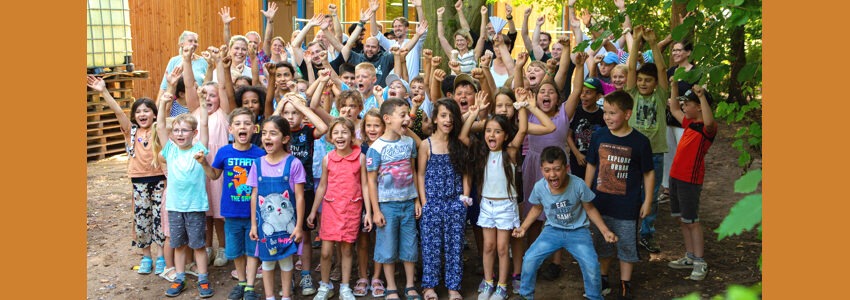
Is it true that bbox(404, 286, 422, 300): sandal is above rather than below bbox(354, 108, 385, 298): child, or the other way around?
below

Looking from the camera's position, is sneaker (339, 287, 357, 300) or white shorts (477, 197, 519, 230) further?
sneaker (339, 287, 357, 300)

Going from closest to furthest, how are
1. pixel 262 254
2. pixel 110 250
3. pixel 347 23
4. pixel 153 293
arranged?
pixel 262 254 → pixel 153 293 → pixel 110 250 → pixel 347 23

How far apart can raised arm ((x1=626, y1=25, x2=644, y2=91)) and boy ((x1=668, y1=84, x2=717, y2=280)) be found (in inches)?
A: 17.1

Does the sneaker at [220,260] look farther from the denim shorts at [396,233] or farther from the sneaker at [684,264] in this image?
the sneaker at [684,264]

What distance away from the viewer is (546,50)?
9320 millimetres

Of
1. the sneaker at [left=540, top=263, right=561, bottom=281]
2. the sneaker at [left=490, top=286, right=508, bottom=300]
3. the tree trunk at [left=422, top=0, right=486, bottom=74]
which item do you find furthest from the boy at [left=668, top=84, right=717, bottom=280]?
the tree trunk at [left=422, top=0, right=486, bottom=74]

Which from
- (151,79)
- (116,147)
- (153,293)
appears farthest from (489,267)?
(151,79)

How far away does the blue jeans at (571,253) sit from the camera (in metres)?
4.82

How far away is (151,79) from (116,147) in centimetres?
278

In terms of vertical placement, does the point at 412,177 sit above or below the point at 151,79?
below

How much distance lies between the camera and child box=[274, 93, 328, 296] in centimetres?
554

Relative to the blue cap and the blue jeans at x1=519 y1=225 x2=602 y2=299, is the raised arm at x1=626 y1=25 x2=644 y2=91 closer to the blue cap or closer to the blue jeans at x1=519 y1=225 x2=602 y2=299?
the blue cap

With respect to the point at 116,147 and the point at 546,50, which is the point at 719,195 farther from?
the point at 116,147

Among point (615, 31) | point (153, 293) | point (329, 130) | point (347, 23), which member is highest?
point (347, 23)
